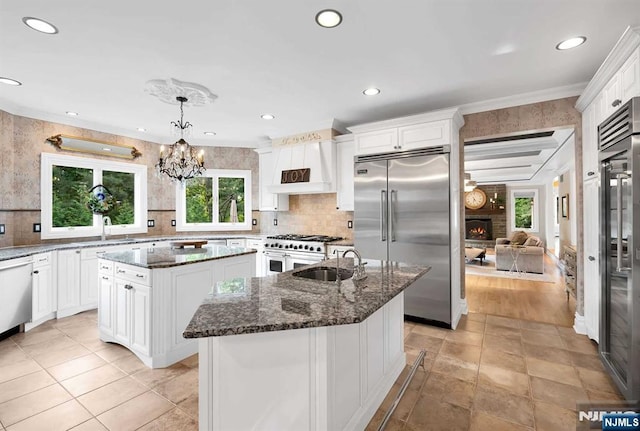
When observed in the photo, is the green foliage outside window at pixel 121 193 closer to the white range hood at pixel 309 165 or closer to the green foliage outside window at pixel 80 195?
the green foliage outside window at pixel 80 195

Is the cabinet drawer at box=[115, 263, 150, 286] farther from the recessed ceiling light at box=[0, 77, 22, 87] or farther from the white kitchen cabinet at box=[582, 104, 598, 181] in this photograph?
the white kitchen cabinet at box=[582, 104, 598, 181]

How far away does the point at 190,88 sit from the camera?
315cm

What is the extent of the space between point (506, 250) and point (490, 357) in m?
4.58

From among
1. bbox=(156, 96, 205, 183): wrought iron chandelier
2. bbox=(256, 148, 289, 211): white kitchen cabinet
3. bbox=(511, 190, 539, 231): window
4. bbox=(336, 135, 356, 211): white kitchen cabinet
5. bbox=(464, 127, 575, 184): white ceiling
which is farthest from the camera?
bbox=(511, 190, 539, 231): window

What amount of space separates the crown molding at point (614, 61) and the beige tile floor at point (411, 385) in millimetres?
2431

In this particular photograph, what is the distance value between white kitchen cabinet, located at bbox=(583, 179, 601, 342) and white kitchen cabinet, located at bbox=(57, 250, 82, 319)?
582 centimetres

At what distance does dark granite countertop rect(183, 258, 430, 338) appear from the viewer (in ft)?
4.05

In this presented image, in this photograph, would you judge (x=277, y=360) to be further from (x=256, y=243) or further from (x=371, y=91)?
(x=256, y=243)

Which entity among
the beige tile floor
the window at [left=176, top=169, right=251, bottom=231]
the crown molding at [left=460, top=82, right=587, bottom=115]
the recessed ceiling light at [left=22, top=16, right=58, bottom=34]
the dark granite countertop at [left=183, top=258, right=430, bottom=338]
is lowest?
the beige tile floor

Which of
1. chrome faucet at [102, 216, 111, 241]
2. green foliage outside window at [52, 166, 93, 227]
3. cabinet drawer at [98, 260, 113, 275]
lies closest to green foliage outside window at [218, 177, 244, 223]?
chrome faucet at [102, 216, 111, 241]

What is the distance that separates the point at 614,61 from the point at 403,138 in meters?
1.86

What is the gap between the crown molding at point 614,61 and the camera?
198 centimetres

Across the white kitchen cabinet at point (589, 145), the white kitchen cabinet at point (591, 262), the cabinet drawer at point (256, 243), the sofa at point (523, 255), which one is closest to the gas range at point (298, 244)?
the cabinet drawer at point (256, 243)

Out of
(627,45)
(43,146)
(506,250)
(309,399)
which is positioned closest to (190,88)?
(43,146)
